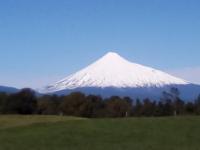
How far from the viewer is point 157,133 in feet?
107

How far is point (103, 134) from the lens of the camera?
33031 mm

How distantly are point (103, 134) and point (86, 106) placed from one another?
53.8 m

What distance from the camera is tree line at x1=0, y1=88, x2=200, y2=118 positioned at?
3238 inches

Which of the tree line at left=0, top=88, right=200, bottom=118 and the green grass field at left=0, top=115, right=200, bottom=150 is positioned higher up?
the tree line at left=0, top=88, right=200, bottom=118

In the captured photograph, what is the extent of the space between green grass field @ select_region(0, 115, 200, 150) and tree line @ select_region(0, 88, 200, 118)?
39530 millimetres

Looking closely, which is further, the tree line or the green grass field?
the tree line

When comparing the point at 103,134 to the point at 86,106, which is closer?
the point at 103,134

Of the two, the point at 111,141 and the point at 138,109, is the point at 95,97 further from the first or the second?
the point at 111,141

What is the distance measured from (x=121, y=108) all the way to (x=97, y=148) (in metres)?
63.1

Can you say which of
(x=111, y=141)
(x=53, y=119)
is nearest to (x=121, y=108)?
(x=53, y=119)

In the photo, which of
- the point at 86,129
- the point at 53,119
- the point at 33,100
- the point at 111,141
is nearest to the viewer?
the point at 111,141

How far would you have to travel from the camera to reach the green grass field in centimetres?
2750

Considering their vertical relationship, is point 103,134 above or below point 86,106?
below

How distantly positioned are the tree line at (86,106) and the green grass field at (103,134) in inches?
1556
